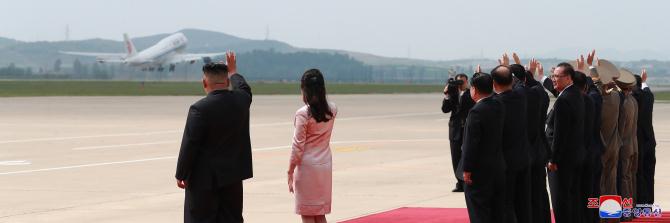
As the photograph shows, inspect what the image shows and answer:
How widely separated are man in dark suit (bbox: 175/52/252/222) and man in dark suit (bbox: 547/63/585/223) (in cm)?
369

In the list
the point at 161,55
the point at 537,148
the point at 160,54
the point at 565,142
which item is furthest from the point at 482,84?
the point at 161,55

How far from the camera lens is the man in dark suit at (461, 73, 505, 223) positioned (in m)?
10.7

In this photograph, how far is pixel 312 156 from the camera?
34.6ft

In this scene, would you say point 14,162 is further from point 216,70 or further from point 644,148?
point 216,70

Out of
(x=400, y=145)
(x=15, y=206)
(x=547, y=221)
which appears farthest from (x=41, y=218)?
(x=400, y=145)

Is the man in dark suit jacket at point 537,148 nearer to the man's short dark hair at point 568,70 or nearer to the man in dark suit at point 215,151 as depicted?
the man's short dark hair at point 568,70

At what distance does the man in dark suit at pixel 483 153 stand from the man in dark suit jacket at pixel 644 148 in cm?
469

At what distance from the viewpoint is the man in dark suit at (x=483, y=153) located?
1073 cm

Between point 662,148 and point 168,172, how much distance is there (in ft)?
40.1

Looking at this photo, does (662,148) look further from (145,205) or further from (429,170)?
(145,205)

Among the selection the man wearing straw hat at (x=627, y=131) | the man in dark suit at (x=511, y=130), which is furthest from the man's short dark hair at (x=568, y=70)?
the man wearing straw hat at (x=627, y=131)

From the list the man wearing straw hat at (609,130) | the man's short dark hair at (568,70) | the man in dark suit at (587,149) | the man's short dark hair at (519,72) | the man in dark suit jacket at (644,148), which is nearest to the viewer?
the man's short dark hair at (519,72)

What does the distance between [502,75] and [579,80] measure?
1707mm

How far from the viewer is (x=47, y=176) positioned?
20.1 meters
